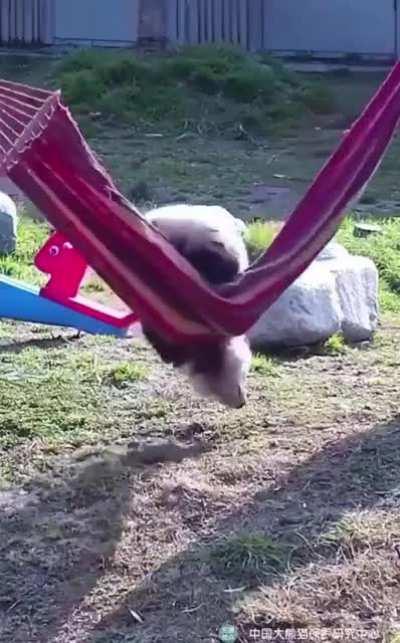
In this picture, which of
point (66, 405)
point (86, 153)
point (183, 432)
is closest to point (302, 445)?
point (183, 432)

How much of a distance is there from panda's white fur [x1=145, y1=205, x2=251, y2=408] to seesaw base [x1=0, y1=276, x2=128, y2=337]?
2.30 feet

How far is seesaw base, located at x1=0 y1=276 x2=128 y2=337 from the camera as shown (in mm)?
4828

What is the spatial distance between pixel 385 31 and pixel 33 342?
868cm

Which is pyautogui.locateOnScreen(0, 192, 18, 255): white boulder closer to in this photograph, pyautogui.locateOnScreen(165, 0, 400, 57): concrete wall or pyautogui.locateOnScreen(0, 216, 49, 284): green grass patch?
pyautogui.locateOnScreen(0, 216, 49, 284): green grass patch

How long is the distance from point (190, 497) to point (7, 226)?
2.76 m

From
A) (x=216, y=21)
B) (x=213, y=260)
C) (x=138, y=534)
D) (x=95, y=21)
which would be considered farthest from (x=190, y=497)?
(x=95, y=21)

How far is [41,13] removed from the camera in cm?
1397

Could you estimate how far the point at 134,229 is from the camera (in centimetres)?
354

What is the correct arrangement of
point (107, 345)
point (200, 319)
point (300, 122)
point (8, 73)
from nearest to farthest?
point (200, 319) < point (107, 345) < point (300, 122) < point (8, 73)

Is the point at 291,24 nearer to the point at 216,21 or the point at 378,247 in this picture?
the point at 216,21

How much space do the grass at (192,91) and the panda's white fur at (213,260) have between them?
6.05m

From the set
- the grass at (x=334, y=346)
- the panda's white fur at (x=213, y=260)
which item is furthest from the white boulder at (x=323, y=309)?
the panda's white fur at (x=213, y=260)

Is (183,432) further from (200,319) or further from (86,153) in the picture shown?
(86,153)

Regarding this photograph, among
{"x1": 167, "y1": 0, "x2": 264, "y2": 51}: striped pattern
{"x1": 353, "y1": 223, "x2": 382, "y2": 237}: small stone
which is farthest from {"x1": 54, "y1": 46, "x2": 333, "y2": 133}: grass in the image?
{"x1": 353, "y1": 223, "x2": 382, "y2": 237}: small stone
